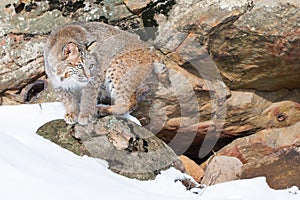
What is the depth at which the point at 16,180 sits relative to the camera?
4.36m

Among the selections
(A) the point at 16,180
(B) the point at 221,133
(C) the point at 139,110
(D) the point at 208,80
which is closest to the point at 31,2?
(C) the point at 139,110

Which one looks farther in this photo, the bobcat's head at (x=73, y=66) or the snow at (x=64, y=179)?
the bobcat's head at (x=73, y=66)

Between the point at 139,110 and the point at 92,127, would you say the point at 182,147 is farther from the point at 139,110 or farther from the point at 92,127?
the point at 92,127

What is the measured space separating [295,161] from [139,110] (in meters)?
2.49

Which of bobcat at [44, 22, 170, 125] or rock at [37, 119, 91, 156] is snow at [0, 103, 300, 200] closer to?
rock at [37, 119, 91, 156]

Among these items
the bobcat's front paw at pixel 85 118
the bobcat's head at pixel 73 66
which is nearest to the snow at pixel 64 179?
the bobcat's front paw at pixel 85 118

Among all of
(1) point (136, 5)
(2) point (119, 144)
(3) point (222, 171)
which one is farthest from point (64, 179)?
(1) point (136, 5)

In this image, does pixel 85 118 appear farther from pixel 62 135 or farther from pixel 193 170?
pixel 193 170

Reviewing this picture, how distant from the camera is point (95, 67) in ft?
20.4

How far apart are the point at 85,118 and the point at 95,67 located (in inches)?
23.9

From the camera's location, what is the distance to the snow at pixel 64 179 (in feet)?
14.3

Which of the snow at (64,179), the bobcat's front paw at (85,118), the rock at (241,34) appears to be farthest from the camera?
the rock at (241,34)

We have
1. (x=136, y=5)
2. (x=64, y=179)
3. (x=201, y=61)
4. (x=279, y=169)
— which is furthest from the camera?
(x=136, y=5)

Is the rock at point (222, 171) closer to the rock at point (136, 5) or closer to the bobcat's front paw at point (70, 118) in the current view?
the bobcat's front paw at point (70, 118)
